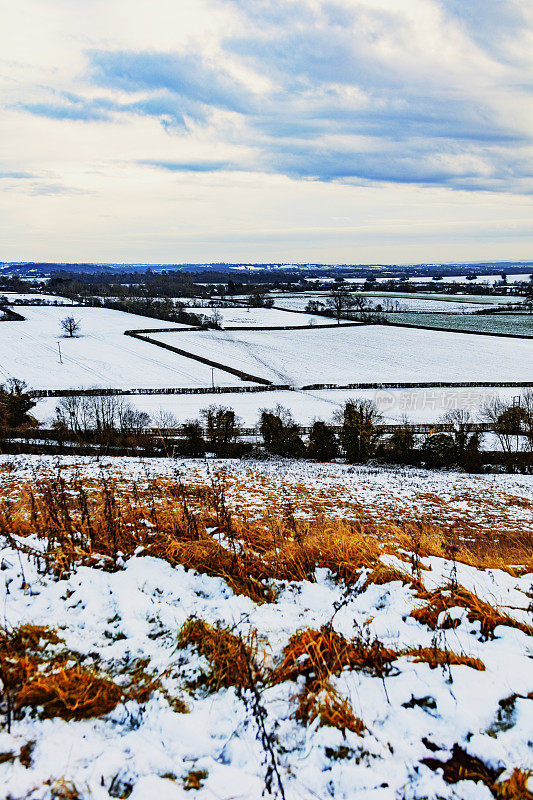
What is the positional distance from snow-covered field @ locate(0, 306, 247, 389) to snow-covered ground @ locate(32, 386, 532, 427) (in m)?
6.24

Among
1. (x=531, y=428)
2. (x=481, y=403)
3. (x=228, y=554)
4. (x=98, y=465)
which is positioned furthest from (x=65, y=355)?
(x=228, y=554)

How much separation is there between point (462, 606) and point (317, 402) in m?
42.7

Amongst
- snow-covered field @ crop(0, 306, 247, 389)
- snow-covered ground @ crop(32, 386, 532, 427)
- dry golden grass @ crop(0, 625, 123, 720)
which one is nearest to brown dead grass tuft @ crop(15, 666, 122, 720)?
dry golden grass @ crop(0, 625, 123, 720)

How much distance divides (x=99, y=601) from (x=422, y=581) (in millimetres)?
3416

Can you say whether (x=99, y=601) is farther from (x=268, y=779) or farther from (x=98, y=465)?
(x=98, y=465)

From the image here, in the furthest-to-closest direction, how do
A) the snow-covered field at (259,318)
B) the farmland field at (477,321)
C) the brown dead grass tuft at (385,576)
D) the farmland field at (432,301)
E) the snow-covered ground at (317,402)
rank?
the farmland field at (432,301) → the snow-covered field at (259,318) → the farmland field at (477,321) → the snow-covered ground at (317,402) → the brown dead grass tuft at (385,576)

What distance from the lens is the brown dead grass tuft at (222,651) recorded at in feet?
11.5

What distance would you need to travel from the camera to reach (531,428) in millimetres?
31875

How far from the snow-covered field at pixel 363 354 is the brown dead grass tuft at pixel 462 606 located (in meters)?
49.3

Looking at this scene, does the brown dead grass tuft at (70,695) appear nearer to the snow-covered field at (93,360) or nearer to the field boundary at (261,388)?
the field boundary at (261,388)

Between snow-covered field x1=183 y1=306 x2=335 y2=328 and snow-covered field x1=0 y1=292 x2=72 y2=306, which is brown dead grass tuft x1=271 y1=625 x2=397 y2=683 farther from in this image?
snow-covered field x1=0 y1=292 x2=72 y2=306

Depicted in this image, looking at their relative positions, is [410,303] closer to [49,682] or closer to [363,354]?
[363,354]

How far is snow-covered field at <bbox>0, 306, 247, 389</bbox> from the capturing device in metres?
54.9

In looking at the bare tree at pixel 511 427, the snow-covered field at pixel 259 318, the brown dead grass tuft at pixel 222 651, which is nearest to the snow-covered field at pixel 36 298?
the snow-covered field at pixel 259 318
